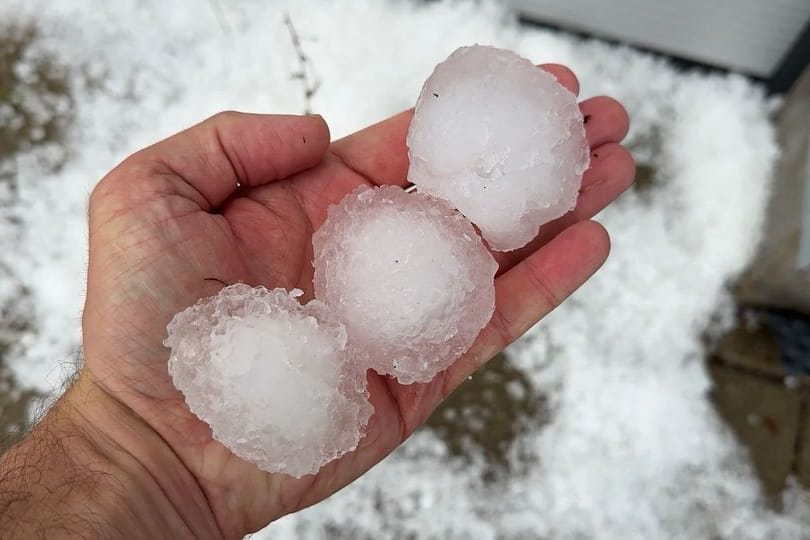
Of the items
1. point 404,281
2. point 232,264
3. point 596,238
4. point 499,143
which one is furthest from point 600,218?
point 232,264

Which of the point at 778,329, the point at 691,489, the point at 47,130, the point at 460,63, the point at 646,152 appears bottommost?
the point at 691,489

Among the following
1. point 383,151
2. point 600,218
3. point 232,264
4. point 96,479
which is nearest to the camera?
point 96,479

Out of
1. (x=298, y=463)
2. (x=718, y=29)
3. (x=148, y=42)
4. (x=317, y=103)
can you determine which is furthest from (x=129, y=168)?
(x=718, y=29)

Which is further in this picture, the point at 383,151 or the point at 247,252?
the point at 383,151

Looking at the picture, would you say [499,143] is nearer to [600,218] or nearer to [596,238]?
[596,238]

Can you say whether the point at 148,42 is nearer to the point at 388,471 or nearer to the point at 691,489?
the point at 388,471

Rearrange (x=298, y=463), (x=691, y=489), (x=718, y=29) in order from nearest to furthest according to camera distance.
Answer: (x=298, y=463) → (x=691, y=489) → (x=718, y=29)

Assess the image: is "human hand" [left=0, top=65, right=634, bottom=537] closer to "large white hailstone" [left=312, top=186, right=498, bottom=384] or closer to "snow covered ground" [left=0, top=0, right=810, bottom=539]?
"large white hailstone" [left=312, top=186, right=498, bottom=384]
